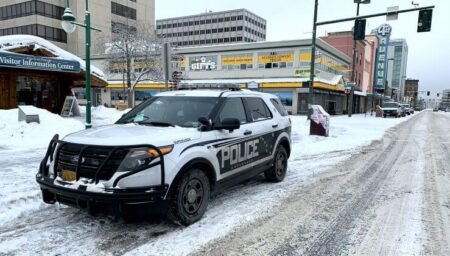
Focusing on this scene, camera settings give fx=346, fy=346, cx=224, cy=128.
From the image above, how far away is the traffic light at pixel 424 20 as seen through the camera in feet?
51.4

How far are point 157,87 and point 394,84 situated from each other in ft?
383

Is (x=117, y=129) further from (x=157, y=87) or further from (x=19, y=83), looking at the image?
(x=157, y=87)

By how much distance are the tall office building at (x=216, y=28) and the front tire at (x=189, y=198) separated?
114 metres

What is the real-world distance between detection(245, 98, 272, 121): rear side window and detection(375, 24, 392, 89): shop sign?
209 feet

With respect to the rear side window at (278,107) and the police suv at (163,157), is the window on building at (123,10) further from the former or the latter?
the police suv at (163,157)

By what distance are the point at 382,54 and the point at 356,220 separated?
220 ft

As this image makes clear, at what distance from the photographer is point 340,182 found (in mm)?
7246

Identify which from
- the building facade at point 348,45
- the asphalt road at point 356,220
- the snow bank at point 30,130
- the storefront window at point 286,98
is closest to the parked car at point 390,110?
the building facade at point 348,45

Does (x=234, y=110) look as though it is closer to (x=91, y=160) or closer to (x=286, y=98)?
(x=91, y=160)

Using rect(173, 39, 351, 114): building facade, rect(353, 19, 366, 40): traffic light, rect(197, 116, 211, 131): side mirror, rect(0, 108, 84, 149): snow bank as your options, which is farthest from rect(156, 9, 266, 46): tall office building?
rect(197, 116, 211, 131): side mirror

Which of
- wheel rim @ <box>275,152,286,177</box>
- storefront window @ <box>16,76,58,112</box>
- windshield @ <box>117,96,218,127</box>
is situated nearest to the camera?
windshield @ <box>117,96,218,127</box>

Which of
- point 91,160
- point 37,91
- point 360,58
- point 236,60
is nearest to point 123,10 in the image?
point 236,60

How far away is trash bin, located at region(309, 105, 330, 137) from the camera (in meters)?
15.1

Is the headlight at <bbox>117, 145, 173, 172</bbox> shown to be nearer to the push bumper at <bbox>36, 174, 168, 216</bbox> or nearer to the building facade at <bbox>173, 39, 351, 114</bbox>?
the push bumper at <bbox>36, 174, 168, 216</bbox>
